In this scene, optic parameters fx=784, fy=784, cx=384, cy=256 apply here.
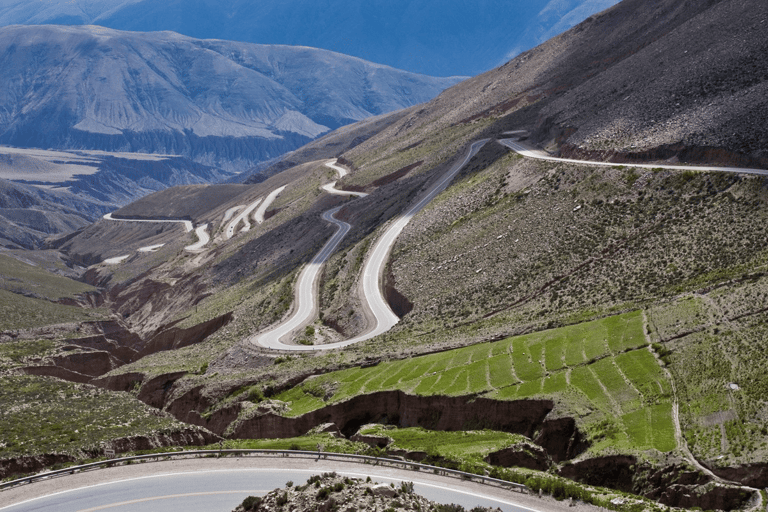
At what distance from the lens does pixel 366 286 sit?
68438 millimetres

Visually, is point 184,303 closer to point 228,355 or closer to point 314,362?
point 228,355

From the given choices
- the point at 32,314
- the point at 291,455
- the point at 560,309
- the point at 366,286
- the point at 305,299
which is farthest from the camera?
the point at 32,314

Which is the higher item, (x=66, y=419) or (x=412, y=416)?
(x=66, y=419)

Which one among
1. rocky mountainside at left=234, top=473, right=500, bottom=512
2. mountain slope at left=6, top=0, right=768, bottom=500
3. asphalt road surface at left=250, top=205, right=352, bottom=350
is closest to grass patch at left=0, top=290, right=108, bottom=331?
mountain slope at left=6, top=0, right=768, bottom=500

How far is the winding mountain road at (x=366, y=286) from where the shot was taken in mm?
58625

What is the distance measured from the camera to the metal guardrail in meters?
25.0

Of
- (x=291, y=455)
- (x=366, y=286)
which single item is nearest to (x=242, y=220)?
(x=366, y=286)

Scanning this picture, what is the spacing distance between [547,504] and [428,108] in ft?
527

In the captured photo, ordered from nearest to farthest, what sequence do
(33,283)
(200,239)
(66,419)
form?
(66,419) → (33,283) → (200,239)

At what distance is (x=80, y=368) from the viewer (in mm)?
68312

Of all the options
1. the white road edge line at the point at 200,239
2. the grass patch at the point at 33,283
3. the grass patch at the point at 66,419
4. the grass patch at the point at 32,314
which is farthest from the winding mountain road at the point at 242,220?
the grass patch at the point at 66,419

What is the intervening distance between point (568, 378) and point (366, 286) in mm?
35857

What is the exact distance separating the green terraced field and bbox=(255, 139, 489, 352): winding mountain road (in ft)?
46.6

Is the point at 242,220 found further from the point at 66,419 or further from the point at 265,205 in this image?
the point at 66,419
